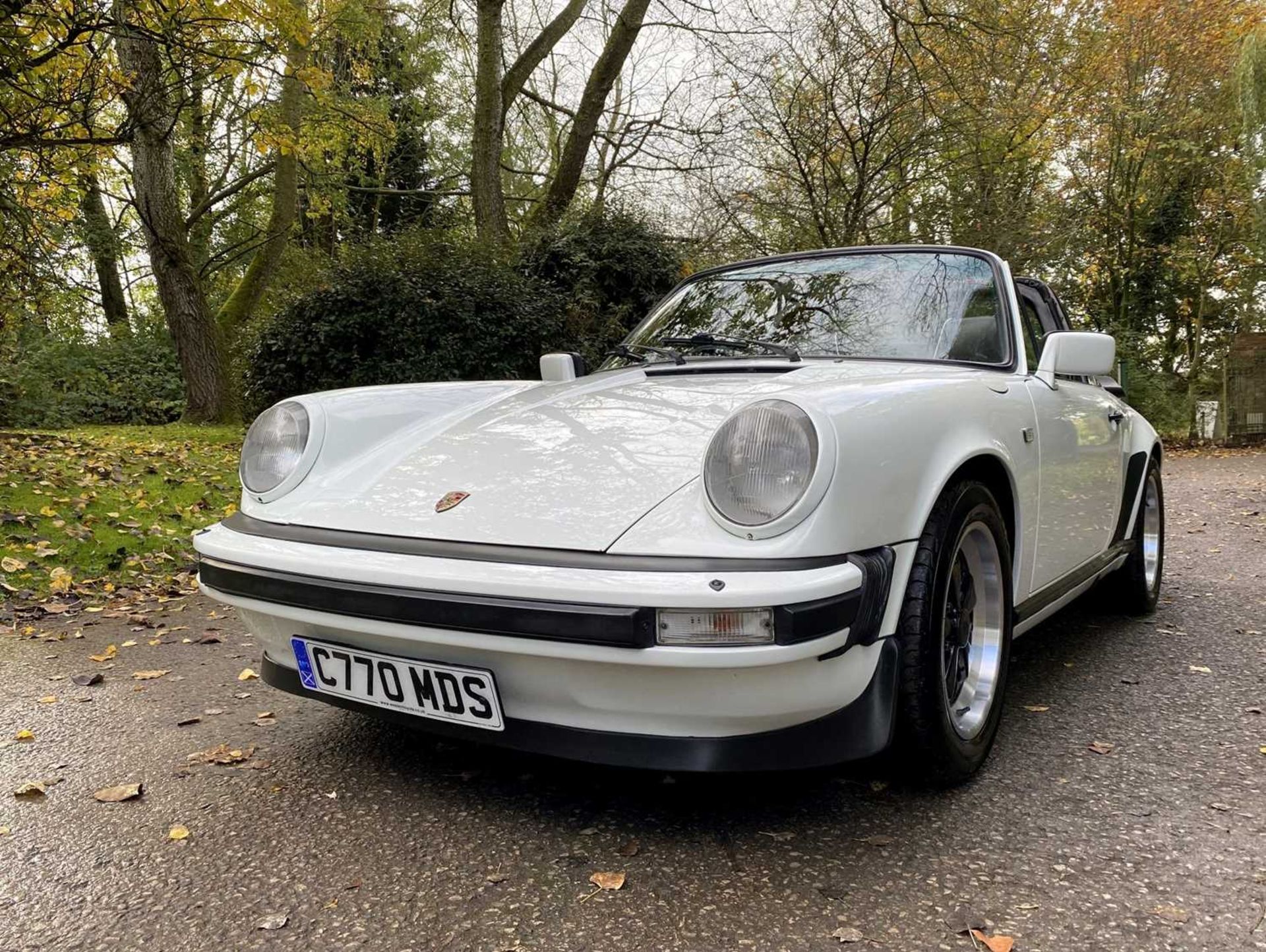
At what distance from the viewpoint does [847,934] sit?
5.16 feet

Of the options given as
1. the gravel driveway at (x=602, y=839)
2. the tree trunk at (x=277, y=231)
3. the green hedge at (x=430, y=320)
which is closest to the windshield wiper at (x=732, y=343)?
the gravel driveway at (x=602, y=839)

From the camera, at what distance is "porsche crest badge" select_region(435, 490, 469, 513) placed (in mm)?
2035

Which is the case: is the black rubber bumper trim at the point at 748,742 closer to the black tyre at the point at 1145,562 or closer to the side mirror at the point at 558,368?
the side mirror at the point at 558,368

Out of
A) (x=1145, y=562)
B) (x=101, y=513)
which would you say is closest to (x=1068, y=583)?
(x=1145, y=562)

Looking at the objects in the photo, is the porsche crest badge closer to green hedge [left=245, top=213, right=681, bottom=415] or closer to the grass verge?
the grass verge

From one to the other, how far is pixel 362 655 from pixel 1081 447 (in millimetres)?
2320

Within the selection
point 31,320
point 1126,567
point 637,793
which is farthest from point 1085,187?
point 31,320

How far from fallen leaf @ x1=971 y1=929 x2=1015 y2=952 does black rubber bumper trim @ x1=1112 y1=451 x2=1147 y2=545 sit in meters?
2.19

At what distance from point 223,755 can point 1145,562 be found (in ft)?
11.9

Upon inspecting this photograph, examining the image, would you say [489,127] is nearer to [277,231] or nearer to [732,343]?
[277,231]

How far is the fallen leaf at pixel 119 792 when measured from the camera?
7.07ft

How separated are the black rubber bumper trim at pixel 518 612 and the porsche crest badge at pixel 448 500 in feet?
0.87

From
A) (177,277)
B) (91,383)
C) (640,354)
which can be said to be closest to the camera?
(640,354)

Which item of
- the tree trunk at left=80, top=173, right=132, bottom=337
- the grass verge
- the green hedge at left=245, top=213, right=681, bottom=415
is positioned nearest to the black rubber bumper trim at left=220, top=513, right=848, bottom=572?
the grass verge
